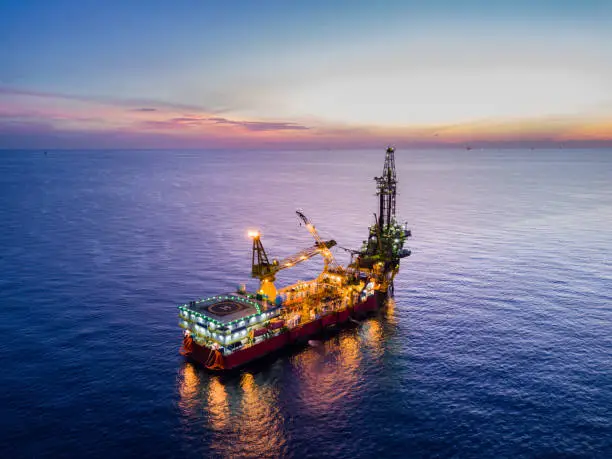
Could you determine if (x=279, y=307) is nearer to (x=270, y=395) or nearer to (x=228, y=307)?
(x=228, y=307)

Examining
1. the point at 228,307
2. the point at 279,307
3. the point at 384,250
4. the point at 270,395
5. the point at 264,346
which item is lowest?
the point at 270,395

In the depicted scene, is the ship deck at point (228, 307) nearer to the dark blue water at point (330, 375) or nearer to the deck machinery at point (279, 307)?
the deck machinery at point (279, 307)

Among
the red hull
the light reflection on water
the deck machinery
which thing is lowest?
the light reflection on water

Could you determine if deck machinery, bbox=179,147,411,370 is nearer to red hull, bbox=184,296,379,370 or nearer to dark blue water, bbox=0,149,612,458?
red hull, bbox=184,296,379,370

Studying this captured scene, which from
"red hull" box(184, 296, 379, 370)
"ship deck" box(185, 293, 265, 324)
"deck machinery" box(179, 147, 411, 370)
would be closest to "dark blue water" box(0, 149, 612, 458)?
"red hull" box(184, 296, 379, 370)

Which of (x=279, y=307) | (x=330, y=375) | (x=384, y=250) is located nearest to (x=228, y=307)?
(x=279, y=307)

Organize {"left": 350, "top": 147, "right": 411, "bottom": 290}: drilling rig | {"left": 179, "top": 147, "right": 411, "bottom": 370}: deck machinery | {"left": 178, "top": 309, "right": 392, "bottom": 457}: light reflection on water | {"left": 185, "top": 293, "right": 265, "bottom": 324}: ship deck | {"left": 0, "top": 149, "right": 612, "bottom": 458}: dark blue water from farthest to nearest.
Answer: {"left": 350, "top": 147, "right": 411, "bottom": 290}: drilling rig → {"left": 185, "top": 293, "right": 265, "bottom": 324}: ship deck → {"left": 179, "top": 147, "right": 411, "bottom": 370}: deck machinery → {"left": 178, "top": 309, "right": 392, "bottom": 457}: light reflection on water → {"left": 0, "top": 149, "right": 612, "bottom": 458}: dark blue water

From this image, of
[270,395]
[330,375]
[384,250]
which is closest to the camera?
[270,395]
